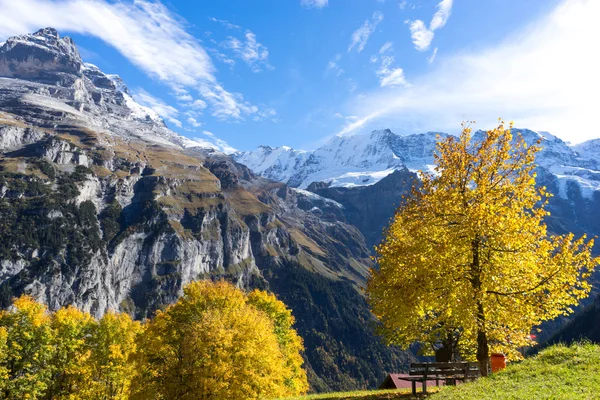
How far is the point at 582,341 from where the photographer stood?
1992 centimetres

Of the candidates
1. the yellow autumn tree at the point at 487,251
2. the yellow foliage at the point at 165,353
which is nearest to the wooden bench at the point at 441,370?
the yellow autumn tree at the point at 487,251

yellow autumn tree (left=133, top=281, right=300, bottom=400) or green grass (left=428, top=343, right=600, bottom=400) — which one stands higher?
green grass (left=428, top=343, right=600, bottom=400)

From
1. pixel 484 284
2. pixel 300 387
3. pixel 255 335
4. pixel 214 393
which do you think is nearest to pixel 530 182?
pixel 484 284

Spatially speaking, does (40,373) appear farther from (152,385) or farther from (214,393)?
(214,393)

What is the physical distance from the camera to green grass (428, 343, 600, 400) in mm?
14055

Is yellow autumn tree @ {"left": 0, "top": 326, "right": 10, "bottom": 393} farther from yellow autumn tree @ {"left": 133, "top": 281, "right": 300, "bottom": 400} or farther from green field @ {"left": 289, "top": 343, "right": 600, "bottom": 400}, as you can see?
green field @ {"left": 289, "top": 343, "right": 600, "bottom": 400}

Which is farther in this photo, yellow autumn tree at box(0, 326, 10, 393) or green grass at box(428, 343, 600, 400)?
yellow autumn tree at box(0, 326, 10, 393)

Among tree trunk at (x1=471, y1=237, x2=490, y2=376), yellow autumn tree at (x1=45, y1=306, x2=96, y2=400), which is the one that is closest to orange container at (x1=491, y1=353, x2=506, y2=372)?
tree trunk at (x1=471, y1=237, x2=490, y2=376)

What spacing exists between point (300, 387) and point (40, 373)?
34290 millimetres

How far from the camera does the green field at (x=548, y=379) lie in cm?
1402

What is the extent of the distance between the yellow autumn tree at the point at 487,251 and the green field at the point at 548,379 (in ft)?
6.56

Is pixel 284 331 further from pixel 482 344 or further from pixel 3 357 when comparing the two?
pixel 482 344

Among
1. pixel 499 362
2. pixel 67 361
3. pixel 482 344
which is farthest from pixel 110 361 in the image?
pixel 499 362

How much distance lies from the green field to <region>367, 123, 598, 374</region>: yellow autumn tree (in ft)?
6.56
